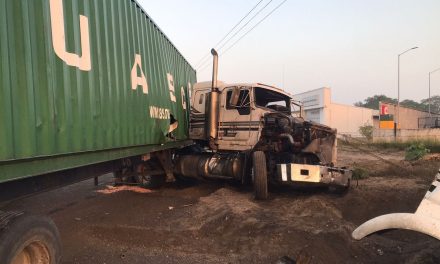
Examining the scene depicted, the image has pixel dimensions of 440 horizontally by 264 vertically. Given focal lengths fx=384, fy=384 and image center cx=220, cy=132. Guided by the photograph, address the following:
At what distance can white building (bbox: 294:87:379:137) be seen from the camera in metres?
46.1

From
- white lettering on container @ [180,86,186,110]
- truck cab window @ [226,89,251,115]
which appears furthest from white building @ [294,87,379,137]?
truck cab window @ [226,89,251,115]

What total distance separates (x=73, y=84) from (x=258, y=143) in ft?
16.1

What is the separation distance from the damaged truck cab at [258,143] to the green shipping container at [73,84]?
7.49ft

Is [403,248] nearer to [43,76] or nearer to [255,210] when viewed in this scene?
[255,210]

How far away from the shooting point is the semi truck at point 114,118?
304cm

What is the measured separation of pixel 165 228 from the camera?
592 centimetres

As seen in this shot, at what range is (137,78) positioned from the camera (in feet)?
19.0

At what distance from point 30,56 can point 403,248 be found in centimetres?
450

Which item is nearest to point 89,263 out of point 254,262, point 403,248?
point 254,262

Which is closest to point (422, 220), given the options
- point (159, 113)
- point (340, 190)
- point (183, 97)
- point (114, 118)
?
point (114, 118)

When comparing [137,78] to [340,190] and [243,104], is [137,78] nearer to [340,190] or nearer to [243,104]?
[243,104]

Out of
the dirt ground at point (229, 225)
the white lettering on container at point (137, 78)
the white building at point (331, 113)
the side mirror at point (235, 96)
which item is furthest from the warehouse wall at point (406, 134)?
the white lettering on container at point (137, 78)

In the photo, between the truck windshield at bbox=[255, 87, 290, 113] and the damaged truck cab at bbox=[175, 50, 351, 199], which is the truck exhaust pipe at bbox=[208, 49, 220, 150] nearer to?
the damaged truck cab at bbox=[175, 50, 351, 199]

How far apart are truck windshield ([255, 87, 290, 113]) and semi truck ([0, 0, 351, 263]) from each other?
0.03m
